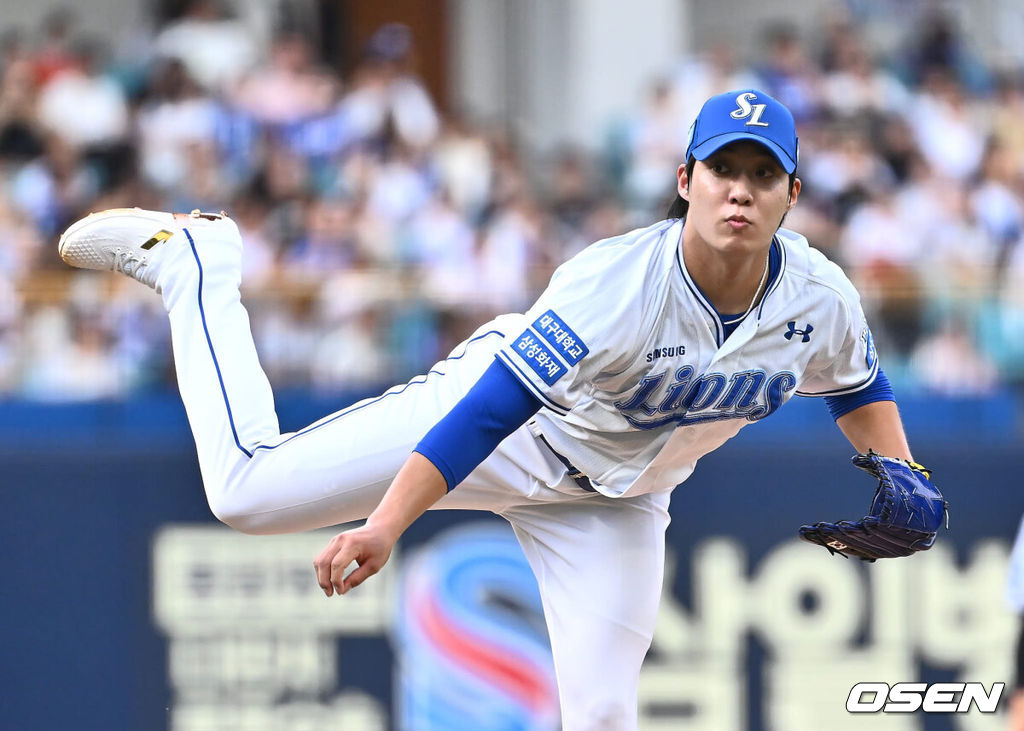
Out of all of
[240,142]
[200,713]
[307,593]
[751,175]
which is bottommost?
[200,713]

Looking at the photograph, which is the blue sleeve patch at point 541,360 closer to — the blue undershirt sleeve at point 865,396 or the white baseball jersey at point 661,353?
the white baseball jersey at point 661,353

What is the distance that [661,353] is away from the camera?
4.38 meters

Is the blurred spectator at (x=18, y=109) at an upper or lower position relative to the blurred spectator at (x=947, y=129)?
upper

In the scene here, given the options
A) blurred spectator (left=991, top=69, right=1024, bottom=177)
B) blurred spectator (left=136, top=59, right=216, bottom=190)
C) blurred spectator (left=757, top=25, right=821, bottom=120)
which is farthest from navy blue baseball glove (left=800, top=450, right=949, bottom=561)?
blurred spectator (left=757, top=25, right=821, bottom=120)

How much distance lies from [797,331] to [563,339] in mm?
725

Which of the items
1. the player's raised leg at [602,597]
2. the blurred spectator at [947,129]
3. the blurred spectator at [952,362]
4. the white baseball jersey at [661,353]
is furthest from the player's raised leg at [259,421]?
the blurred spectator at [947,129]

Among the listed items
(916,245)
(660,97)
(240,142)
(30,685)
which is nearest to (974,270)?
(916,245)

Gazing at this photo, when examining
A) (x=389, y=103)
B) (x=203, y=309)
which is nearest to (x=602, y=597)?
(x=203, y=309)

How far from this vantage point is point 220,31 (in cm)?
1165

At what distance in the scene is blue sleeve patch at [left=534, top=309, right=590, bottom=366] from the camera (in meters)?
4.20

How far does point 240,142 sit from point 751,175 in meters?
6.48

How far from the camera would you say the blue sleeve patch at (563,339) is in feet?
13.8

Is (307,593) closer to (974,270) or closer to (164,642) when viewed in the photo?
(164,642)

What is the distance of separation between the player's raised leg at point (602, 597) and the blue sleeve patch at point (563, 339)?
94 centimetres
